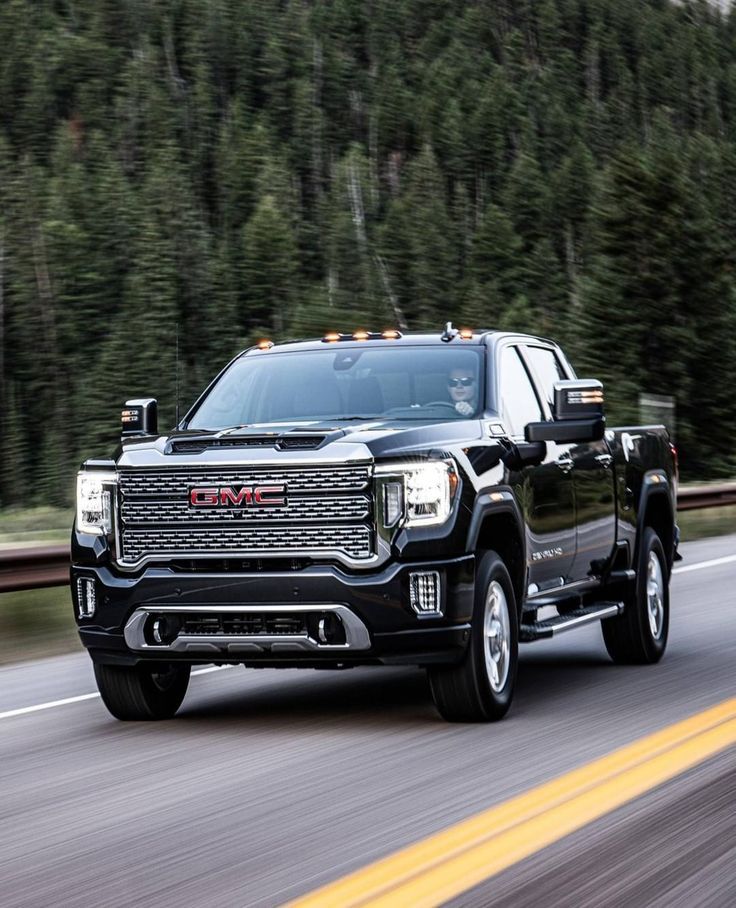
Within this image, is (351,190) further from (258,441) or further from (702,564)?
(258,441)

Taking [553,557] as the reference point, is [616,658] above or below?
below

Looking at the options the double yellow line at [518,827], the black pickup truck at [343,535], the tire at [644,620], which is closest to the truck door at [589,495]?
the black pickup truck at [343,535]

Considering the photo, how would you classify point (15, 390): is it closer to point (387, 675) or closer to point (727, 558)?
point (727, 558)

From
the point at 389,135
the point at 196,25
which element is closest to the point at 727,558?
the point at 389,135

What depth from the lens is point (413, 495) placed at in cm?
756

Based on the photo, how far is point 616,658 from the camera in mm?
10383

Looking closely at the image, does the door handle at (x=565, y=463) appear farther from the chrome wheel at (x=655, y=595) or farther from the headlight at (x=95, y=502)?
the headlight at (x=95, y=502)

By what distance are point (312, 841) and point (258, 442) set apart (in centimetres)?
267

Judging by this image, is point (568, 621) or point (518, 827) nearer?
point (518, 827)

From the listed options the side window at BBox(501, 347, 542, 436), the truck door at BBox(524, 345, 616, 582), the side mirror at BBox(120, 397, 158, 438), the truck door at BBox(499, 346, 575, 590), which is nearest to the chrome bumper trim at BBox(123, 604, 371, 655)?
the truck door at BBox(499, 346, 575, 590)

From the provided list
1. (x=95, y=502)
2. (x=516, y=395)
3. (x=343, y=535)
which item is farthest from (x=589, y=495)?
(x=95, y=502)

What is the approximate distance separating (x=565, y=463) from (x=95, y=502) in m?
2.63

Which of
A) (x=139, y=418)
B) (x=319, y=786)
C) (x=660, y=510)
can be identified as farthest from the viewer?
(x=660, y=510)

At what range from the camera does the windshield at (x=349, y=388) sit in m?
8.81
